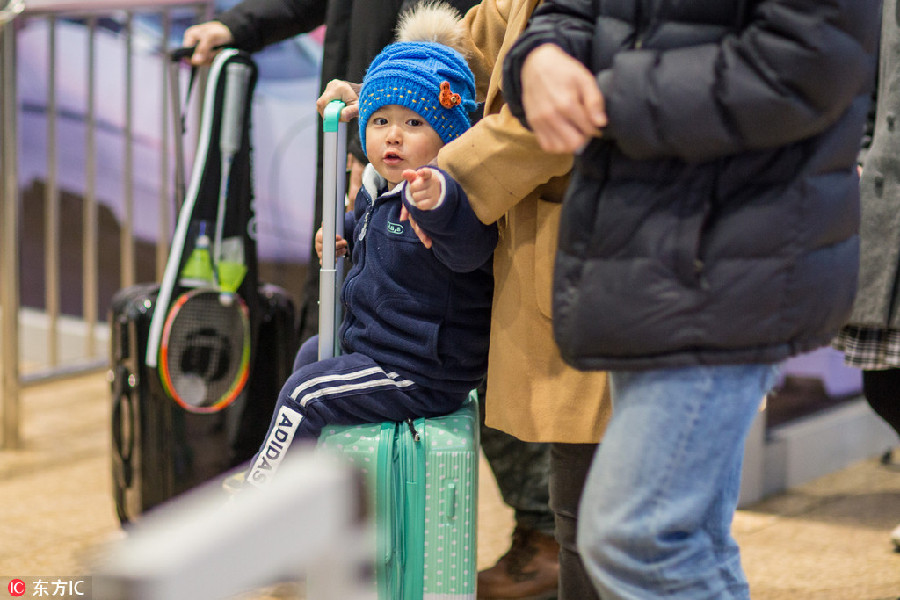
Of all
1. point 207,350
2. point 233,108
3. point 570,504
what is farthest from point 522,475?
point 233,108

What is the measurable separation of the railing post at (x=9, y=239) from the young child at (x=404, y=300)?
1840 millimetres

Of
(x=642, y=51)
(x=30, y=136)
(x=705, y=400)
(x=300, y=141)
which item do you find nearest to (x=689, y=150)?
(x=642, y=51)

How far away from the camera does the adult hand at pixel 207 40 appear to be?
2234 millimetres

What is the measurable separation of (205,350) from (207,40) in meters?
0.69

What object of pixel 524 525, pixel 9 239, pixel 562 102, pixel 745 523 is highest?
pixel 562 102

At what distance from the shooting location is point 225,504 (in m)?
0.58

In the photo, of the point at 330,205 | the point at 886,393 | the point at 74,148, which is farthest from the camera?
the point at 74,148

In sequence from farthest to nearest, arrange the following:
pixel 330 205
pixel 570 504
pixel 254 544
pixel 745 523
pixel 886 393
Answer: pixel 745 523 < pixel 886 393 < pixel 330 205 < pixel 570 504 < pixel 254 544

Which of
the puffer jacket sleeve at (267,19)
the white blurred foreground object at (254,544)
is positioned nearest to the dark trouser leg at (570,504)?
the white blurred foreground object at (254,544)

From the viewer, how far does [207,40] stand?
2.23m

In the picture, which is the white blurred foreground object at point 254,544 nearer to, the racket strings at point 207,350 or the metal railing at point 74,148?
the racket strings at point 207,350

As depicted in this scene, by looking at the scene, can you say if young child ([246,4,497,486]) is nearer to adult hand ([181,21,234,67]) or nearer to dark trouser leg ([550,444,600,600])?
dark trouser leg ([550,444,600,600])

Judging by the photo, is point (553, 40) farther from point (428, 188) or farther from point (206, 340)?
point (206, 340)

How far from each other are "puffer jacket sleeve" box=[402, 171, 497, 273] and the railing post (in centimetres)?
209
